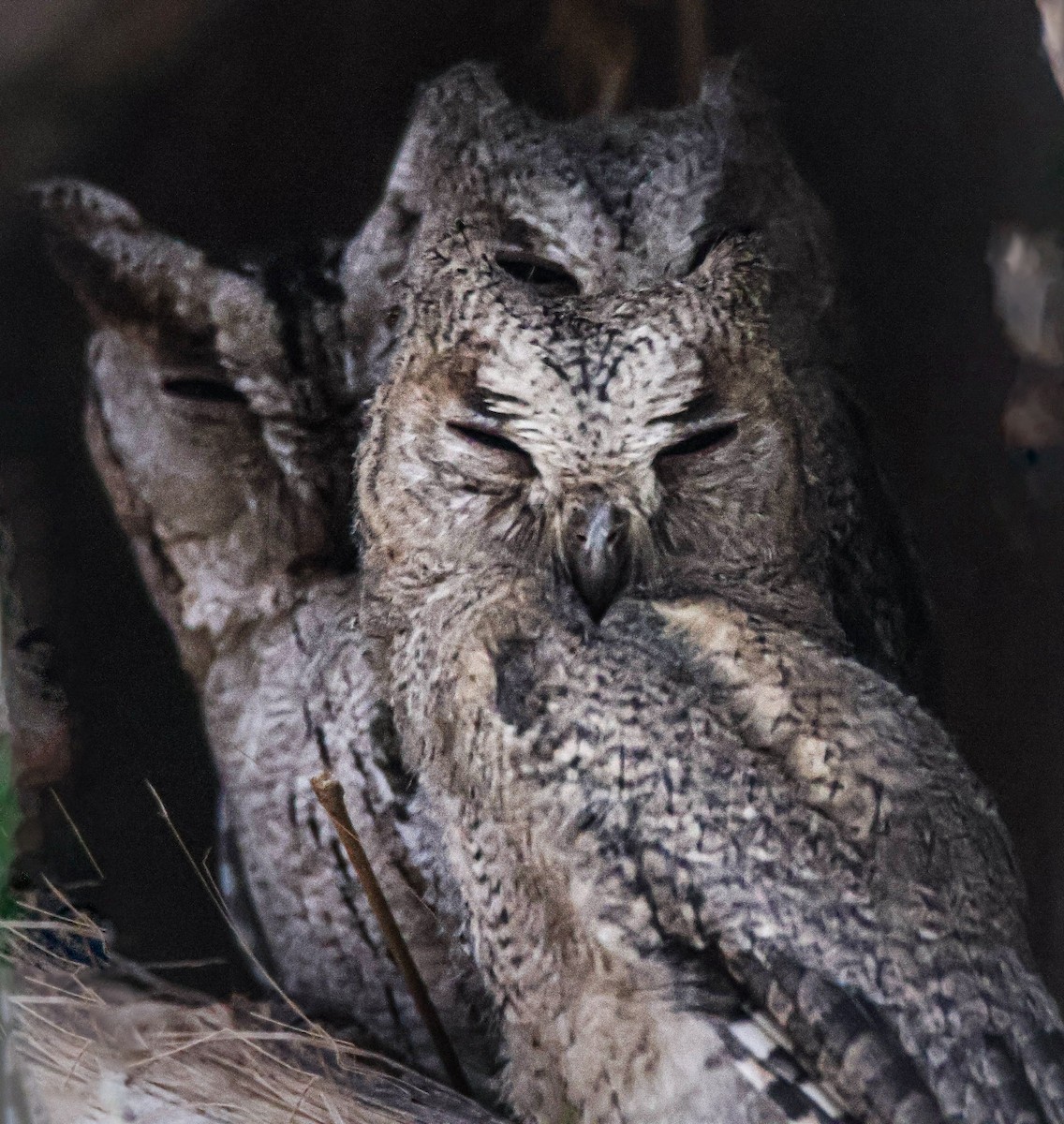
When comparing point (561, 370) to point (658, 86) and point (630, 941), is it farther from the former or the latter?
point (630, 941)

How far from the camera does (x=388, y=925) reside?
1.47 m

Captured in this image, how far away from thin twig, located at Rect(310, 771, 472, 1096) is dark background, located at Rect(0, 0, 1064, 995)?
0.25 meters

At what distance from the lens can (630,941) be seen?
4.26 feet

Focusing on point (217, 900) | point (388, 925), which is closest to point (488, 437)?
point (388, 925)

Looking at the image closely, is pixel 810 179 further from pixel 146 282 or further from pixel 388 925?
pixel 388 925

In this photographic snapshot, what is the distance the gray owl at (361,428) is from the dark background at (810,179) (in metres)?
0.04

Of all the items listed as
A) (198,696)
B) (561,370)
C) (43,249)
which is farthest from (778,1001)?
(43,249)

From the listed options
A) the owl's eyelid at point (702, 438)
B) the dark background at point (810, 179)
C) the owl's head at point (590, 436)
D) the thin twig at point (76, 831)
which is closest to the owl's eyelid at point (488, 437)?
the owl's head at point (590, 436)

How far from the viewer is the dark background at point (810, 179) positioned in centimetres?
148

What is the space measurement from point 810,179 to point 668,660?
23.6 inches

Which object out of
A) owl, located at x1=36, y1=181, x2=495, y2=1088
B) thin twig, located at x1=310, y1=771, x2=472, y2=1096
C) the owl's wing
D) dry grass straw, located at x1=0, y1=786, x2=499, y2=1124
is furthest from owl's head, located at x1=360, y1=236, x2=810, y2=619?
dry grass straw, located at x1=0, y1=786, x2=499, y2=1124

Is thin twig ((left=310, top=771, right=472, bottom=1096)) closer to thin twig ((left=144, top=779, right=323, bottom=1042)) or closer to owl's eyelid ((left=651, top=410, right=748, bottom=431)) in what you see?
thin twig ((left=144, top=779, right=323, bottom=1042))

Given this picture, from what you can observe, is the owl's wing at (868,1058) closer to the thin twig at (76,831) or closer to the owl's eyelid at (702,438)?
the owl's eyelid at (702,438)

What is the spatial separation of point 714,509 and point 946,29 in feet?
2.05
